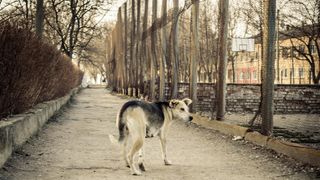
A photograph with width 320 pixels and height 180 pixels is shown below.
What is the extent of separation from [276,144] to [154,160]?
2507mm

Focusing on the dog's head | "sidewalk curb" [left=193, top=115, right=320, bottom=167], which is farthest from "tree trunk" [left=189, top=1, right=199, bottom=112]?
the dog's head

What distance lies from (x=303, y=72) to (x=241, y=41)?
3145 centimetres

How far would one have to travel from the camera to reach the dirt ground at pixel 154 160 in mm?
7320

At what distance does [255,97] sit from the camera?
83.1ft

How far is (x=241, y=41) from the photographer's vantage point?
42.8 metres

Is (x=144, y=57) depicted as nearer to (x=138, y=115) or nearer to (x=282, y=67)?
(x=138, y=115)

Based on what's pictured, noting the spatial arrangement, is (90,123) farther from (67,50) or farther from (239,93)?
(67,50)

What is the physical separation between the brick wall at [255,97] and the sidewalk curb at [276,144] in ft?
31.1

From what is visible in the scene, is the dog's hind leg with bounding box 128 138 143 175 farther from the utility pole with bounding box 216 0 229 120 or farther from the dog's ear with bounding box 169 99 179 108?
the utility pole with bounding box 216 0 229 120

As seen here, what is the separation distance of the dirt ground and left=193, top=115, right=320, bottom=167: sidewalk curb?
5.7 inches

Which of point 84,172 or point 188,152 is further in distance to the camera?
point 188,152

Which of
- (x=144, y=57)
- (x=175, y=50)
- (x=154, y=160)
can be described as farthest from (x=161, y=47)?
(x=154, y=160)

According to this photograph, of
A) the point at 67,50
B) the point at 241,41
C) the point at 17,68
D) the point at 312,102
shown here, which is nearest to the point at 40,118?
the point at 17,68

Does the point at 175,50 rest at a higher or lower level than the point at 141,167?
higher
